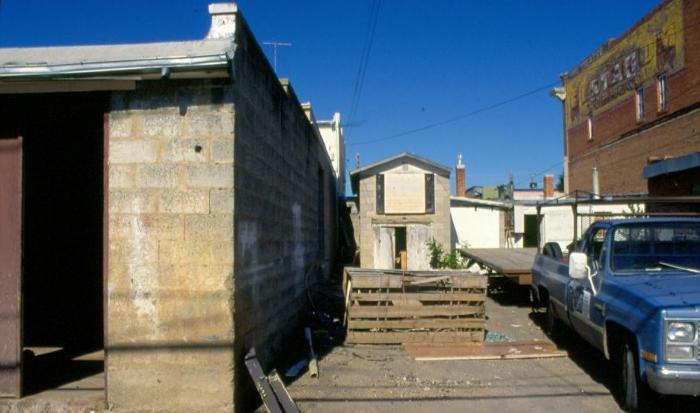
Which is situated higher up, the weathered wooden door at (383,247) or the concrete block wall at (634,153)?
the concrete block wall at (634,153)

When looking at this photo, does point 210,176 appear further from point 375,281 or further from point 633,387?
point 633,387

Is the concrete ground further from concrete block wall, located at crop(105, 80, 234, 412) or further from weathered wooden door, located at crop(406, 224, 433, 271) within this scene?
weathered wooden door, located at crop(406, 224, 433, 271)

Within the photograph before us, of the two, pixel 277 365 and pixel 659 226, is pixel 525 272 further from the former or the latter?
pixel 277 365

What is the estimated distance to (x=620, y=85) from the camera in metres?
28.2

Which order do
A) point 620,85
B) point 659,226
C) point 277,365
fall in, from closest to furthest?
point 659,226 → point 277,365 → point 620,85

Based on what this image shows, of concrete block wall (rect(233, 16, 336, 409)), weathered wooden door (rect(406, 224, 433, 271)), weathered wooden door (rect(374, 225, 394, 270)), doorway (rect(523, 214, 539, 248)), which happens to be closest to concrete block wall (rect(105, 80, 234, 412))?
concrete block wall (rect(233, 16, 336, 409))

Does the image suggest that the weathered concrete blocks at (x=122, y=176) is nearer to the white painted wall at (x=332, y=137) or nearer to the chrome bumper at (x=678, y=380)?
the chrome bumper at (x=678, y=380)

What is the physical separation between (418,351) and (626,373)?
3152 millimetres

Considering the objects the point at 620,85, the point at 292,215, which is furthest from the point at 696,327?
the point at 620,85

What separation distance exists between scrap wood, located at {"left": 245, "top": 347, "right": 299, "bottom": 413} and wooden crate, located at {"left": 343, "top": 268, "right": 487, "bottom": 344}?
3.20m

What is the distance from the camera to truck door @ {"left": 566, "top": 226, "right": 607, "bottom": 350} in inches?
249

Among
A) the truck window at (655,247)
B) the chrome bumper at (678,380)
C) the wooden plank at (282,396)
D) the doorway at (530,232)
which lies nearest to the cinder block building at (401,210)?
the doorway at (530,232)

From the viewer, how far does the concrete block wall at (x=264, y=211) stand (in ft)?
18.3

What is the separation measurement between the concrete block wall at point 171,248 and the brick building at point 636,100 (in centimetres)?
2273
